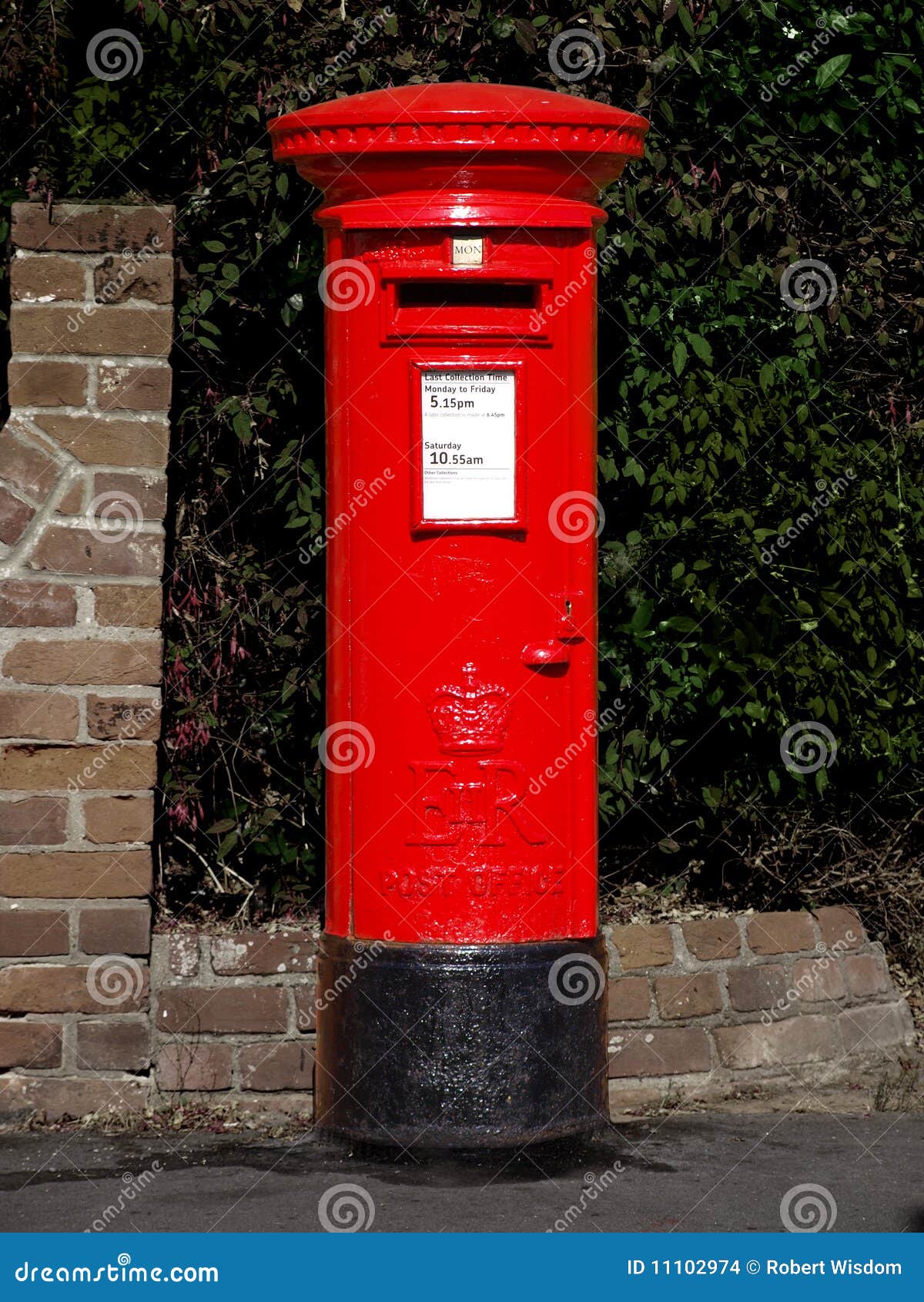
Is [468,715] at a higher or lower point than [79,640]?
lower

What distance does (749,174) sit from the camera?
530 centimetres

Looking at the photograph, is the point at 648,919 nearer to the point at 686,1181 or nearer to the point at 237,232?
the point at 686,1181

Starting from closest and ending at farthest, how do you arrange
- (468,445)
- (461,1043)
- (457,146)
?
(457,146) < (468,445) < (461,1043)

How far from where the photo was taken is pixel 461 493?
409 cm

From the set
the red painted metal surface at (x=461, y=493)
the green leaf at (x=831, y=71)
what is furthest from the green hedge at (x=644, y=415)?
the red painted metal surface at (x=461, y=493)

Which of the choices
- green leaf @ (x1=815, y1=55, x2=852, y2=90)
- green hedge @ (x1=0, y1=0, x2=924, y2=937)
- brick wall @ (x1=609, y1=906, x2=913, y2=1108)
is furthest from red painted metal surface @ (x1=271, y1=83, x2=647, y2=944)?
green leaf @ (x1=815, y1=55, x2=852, y2=90)

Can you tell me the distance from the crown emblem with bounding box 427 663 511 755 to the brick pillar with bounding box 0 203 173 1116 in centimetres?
85

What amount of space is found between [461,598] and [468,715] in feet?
0.92

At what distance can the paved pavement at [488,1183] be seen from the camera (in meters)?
3.73

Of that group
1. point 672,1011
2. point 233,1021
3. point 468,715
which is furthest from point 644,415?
point 233,1021

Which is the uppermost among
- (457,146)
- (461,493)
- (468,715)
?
(457,146)

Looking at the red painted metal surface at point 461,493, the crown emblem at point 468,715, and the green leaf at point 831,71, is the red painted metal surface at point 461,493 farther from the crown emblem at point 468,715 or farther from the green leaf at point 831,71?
the green leaf at point 831,71

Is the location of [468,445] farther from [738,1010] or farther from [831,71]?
[831,71]

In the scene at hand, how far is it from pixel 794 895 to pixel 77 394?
260 centimetres
